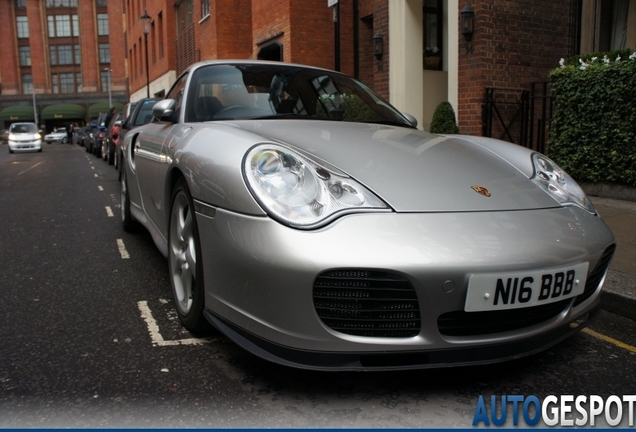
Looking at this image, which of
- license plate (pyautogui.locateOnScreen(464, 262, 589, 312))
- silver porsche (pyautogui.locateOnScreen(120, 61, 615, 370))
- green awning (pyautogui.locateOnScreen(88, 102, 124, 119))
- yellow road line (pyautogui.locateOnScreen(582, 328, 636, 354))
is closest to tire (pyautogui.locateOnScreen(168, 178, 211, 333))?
silver porsche (pyautogui.locateOnScreen(120, 61, 615, 370))

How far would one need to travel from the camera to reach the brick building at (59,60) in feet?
233

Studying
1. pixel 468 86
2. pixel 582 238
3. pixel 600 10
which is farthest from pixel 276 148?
pixel 600 10

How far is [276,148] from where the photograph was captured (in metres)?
2.58

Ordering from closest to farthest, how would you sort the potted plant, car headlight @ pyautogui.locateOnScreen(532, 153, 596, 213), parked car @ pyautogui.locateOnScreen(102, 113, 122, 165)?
car headlight @ pyautogui.locateOnScreen(532, 153, 596, 213), the potted plant, parked car @ pyautogui.locateOnScreen(102, 113, 122, 165)

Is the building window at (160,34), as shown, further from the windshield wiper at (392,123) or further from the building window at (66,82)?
the building window at (66,82)

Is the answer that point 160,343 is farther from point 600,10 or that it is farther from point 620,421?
point 600,10

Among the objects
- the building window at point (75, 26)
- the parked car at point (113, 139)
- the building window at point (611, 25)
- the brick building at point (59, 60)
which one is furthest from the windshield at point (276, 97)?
the building window at point (75, 26)

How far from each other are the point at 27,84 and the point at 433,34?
73185 millimetres

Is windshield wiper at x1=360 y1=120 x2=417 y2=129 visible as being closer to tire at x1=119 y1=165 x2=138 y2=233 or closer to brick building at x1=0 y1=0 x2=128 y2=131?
tire at x1=119 y1=165 x2=138 y2=233

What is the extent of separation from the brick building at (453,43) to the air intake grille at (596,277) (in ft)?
20.2

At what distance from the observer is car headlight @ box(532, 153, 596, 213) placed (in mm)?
2877

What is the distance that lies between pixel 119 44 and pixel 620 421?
75.2m

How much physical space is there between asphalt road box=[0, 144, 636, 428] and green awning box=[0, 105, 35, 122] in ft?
242

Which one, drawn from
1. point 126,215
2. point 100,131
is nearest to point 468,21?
point 126,215
